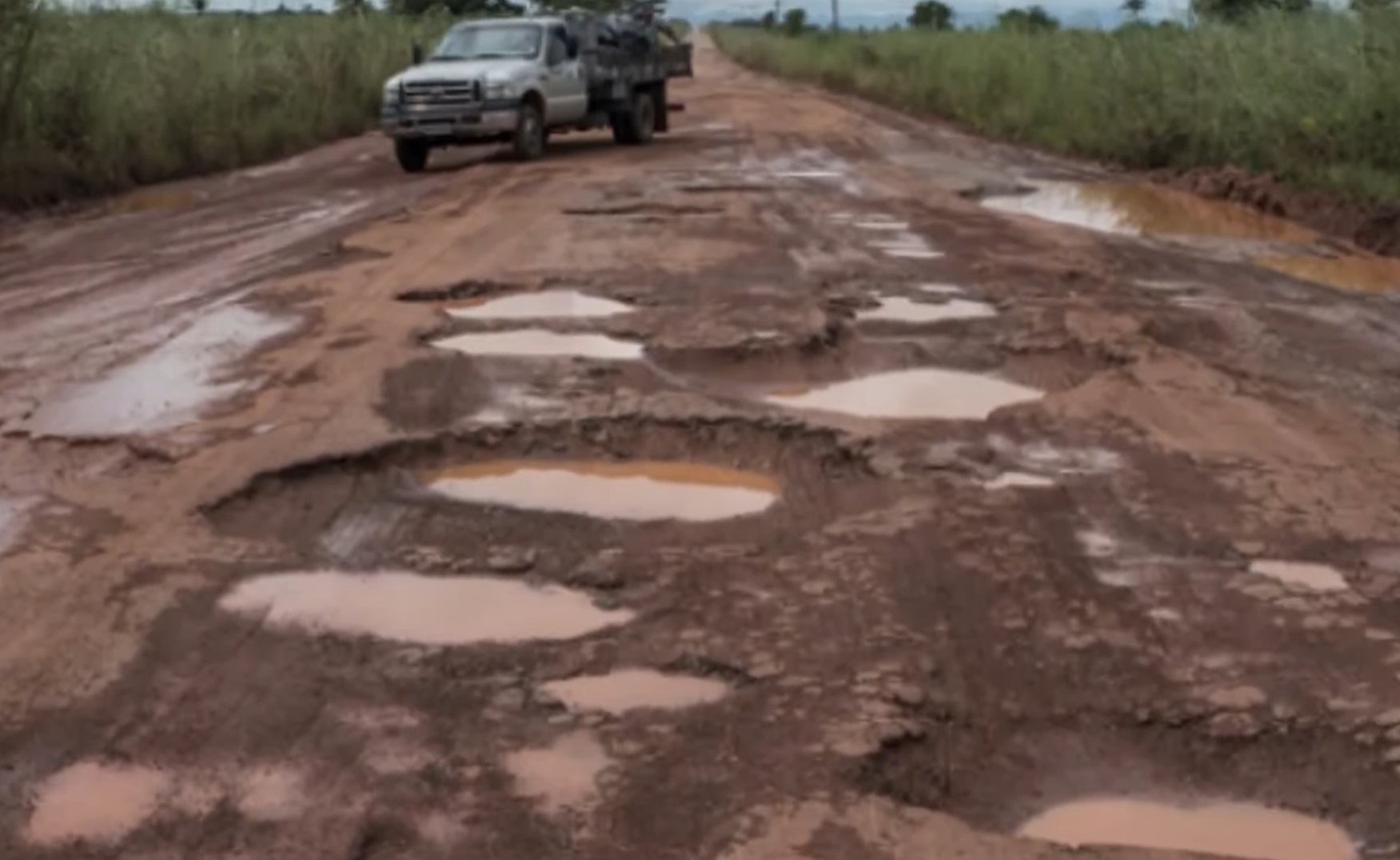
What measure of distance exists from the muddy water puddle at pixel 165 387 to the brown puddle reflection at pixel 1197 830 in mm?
4567

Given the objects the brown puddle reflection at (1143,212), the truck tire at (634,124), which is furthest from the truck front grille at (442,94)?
the brown puddle reflection at (1143,212)

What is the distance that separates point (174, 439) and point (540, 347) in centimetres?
224

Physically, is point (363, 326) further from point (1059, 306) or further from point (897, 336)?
point (1059, 306)

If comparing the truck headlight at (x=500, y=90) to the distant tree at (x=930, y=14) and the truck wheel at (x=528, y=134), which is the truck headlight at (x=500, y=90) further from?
the distant tree at (x=930, y=14)

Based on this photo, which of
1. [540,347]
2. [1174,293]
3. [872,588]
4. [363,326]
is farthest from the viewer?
[1174,293]

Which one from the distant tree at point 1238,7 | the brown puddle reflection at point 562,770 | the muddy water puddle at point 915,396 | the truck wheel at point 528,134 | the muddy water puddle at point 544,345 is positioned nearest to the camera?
the brown puddle reflection at point 562,770

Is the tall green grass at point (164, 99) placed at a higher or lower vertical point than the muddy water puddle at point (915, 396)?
higher

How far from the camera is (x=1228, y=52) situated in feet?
68.7

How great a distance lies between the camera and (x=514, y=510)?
20.7ft

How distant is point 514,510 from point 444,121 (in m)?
16.5

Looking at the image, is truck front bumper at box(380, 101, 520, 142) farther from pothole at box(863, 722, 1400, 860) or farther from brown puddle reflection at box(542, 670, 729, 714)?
pothole at box(863, 722, 1400, 860)

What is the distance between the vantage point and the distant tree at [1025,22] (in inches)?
1522

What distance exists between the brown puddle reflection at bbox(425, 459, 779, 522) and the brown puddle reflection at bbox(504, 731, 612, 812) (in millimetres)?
1995

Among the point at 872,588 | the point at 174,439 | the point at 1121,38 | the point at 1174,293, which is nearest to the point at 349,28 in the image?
the point at 1121,38
